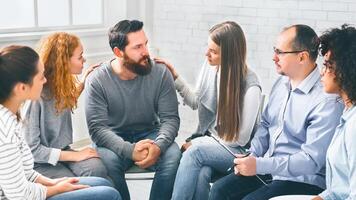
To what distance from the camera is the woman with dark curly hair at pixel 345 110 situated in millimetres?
1549

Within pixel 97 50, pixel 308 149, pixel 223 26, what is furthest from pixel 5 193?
pixel 97 50

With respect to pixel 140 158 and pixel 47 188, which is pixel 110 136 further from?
pixel 47 188

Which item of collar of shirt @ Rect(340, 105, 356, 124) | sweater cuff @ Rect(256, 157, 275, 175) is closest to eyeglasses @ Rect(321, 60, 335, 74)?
collar of shirt @ Rect(340, 105, 356, 124)

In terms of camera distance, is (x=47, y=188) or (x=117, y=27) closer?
(x=47, y=188)

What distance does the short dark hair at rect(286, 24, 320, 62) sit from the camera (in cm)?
201

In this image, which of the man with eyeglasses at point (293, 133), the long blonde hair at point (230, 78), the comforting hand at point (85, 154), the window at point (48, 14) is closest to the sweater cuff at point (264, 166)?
the man with eyeglasses at point (293, 133)

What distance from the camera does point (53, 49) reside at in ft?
7.02

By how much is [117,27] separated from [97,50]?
3.97 ft

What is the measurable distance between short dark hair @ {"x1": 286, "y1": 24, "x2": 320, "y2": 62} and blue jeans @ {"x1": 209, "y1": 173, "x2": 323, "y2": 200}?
0.55 meters

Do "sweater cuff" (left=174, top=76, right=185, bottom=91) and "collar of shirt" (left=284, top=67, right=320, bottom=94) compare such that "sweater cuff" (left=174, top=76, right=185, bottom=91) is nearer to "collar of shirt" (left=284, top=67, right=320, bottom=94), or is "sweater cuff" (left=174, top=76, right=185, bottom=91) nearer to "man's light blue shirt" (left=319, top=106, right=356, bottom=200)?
"collar of shirt" (left=284, top=67, right=320, bottom=94)

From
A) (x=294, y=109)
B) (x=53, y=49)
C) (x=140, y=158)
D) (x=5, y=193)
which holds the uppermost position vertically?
(x=53, y=49)

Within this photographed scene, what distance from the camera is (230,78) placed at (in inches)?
89.4

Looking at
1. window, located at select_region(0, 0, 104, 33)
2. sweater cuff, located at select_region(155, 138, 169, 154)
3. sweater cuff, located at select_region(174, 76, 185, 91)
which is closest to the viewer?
sweater cuff, located at select_region(155, 138, 169, 154)

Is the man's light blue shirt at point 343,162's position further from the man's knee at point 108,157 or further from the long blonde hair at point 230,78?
the man's knee at point 108,157
